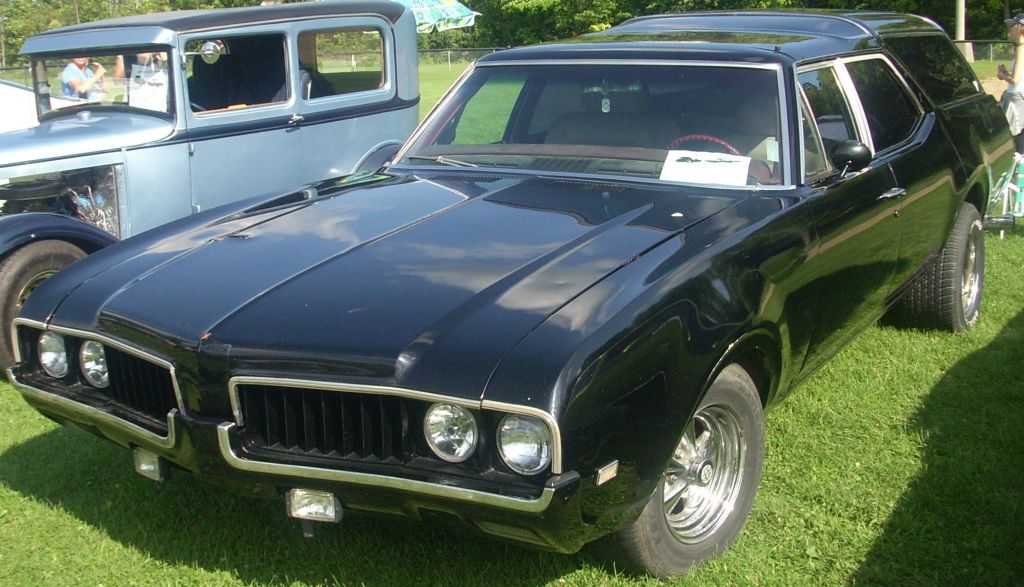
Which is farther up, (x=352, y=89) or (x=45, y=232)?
(x=352, y=89)

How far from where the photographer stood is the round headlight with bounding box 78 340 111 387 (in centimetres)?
341

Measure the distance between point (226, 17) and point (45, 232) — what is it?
85.7 inches

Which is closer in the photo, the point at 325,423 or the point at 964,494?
the point at 325,423

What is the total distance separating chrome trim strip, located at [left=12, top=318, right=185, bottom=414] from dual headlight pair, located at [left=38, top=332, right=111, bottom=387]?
46mm

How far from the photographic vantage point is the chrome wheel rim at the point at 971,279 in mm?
5887

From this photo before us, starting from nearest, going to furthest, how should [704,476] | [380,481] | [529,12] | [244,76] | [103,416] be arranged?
[380,481], [103,416], [704,476], [244,76], [529,12]

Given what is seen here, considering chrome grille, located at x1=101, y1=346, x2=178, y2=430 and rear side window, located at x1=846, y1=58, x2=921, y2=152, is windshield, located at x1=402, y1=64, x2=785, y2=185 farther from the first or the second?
chrome grille, located at x1=101, y1=346, x2=178, y2=430

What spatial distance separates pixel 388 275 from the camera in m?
3.23

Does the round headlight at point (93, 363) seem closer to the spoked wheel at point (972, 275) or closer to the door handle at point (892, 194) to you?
the door handle at point (892, 194)

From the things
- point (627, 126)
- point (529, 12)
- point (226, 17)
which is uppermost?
point (529, 12)

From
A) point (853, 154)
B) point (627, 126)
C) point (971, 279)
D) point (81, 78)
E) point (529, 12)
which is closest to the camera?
point (853, 154)

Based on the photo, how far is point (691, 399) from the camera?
2979 millimetres

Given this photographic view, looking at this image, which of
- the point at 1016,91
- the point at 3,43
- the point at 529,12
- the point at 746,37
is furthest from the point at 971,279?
the point at 529,12

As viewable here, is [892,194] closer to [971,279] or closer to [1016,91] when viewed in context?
[971,279]
